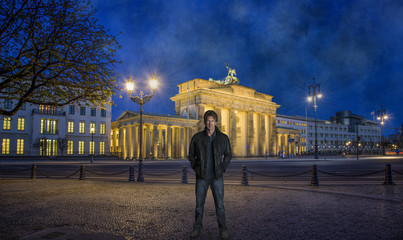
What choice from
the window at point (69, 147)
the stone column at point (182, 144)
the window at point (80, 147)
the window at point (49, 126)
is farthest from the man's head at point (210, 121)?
the window at point (80, 147)

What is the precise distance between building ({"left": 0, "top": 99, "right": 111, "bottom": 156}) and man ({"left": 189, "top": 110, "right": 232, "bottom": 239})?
39056 millimetres

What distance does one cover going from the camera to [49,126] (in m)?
48.2

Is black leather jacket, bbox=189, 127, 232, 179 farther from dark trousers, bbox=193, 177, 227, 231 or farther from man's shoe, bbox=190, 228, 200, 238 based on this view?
man's shoe, bbox=190, 228, 200, 238

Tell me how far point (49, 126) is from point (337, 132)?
114 m

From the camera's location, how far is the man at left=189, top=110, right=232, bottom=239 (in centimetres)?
497

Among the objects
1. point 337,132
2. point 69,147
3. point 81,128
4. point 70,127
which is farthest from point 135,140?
point 337,132

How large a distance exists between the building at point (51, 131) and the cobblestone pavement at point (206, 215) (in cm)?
3454

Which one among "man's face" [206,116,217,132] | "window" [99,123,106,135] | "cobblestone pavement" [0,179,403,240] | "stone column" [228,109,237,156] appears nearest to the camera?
"man's face" [206,116,217,132]

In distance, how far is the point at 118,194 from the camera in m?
10.5

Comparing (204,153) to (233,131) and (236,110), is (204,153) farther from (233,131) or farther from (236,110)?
(236,110)

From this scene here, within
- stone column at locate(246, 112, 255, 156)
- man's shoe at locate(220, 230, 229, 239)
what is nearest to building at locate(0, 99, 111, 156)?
stone column at locate(246, 112, 255, 156)

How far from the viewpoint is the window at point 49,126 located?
1870 inches

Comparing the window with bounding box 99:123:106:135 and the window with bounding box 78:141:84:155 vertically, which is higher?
the window with bounding box 99:123:106:135

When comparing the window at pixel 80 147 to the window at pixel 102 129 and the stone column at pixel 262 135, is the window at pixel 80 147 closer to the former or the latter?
the window at pixel 102 129
